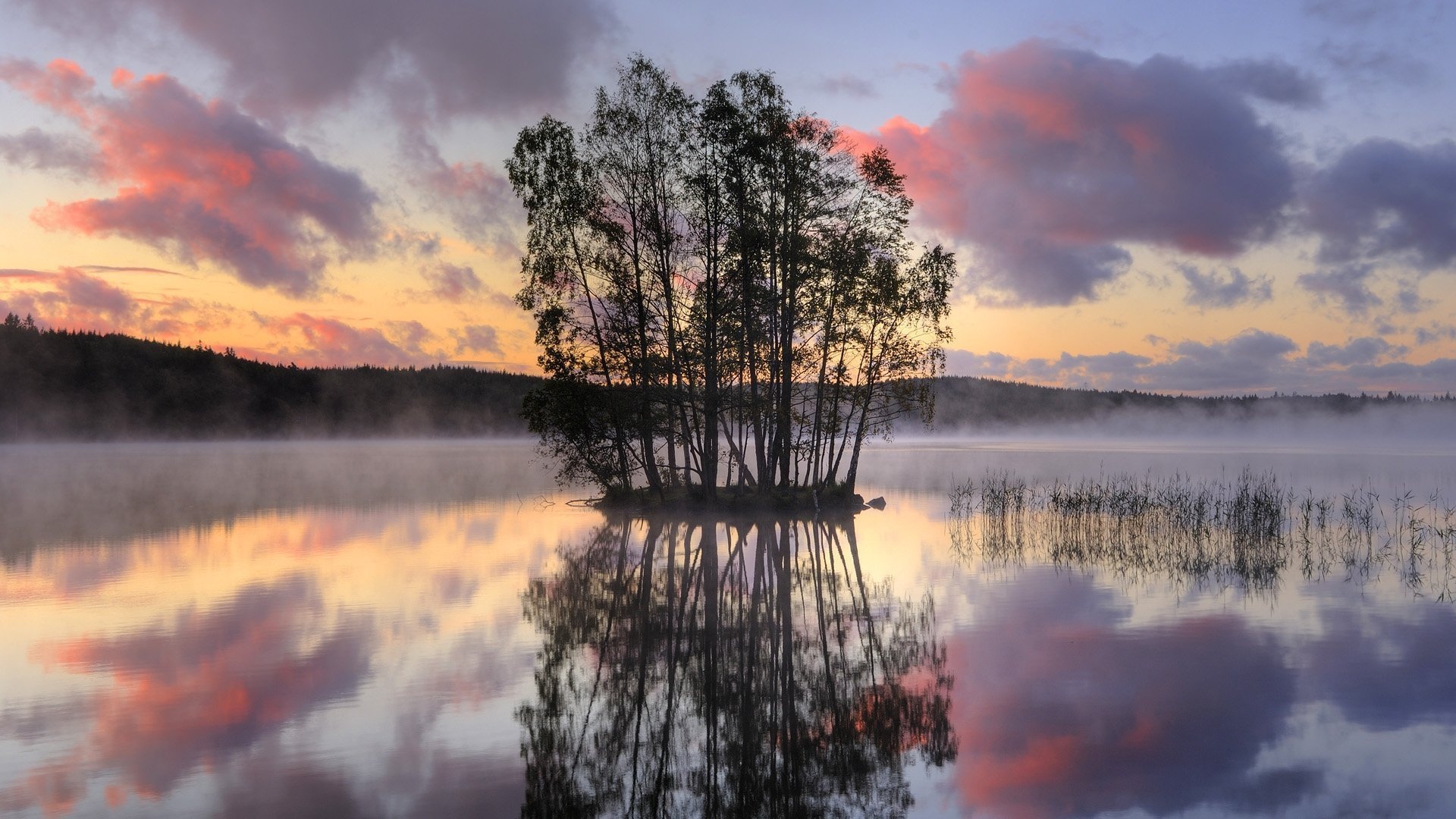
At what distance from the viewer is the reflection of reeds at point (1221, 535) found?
22.6 meters

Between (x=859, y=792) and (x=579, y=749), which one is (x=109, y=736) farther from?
(x=859, y=792)

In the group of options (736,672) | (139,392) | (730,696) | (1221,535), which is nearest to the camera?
(730,696)

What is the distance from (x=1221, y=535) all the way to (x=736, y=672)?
20.5 metres

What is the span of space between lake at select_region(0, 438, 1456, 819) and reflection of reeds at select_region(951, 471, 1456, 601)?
221 millimetres

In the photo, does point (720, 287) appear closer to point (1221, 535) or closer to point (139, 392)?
point (1221, 535)

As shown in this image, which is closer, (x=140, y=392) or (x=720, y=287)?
(x=720, y=287)

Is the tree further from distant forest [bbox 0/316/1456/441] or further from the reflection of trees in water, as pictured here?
distant forest [bbox 0/316/1456/441]

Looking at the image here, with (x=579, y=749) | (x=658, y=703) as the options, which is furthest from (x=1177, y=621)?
(x=579, y=749)

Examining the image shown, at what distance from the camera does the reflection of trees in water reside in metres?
9.00

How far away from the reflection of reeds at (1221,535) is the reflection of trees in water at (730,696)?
307 inches

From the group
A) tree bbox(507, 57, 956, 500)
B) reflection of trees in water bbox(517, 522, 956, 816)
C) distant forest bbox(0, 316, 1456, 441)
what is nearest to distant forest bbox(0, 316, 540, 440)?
distant forest bbox(0, 316, 1456, 441)

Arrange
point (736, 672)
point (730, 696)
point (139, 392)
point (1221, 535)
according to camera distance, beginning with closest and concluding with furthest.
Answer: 1. point (730, 696)
2. point (736, 672)
3. point (1221, 535)
4. point (139, 392)

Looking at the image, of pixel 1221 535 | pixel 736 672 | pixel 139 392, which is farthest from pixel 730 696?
pixel 139 392

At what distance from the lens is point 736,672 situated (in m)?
13.1
